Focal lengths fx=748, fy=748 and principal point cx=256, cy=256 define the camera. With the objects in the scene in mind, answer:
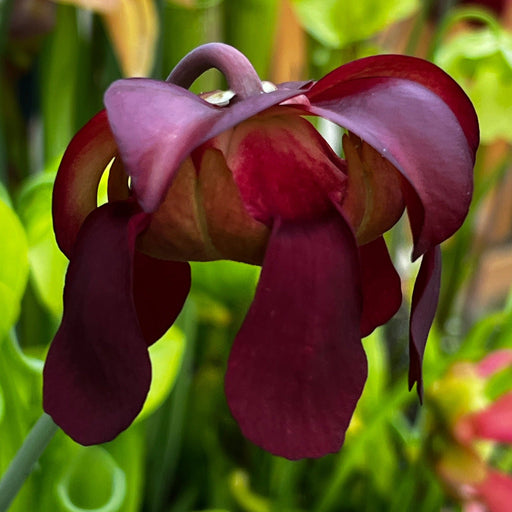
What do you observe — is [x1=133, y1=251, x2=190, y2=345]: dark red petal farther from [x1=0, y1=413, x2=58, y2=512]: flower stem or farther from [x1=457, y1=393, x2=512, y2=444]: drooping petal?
[x1=457, y1=393, x2=512, y2=444]: drooping petal

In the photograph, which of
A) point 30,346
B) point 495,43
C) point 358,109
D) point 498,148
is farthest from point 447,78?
point 498,148

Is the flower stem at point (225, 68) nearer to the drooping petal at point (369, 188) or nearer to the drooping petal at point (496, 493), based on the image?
the drooping petal at point (369, 188)

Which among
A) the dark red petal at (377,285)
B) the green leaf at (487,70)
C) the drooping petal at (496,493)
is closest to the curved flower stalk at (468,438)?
the drooping petal at (496,493)

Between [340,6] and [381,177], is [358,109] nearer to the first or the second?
[381,177]

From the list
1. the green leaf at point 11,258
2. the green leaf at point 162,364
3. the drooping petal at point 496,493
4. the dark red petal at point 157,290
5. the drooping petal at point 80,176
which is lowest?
the drooping petal at point 496,493

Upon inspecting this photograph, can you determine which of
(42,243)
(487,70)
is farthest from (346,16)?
(42,243)

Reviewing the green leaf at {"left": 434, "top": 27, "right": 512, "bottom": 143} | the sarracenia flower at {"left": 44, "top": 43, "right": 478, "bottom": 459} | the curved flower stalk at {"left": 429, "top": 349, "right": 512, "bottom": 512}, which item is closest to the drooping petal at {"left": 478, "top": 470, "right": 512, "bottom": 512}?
the curved flower stalk at {"left": 429, "top": 349, "right": 512, "bottom": 512}
